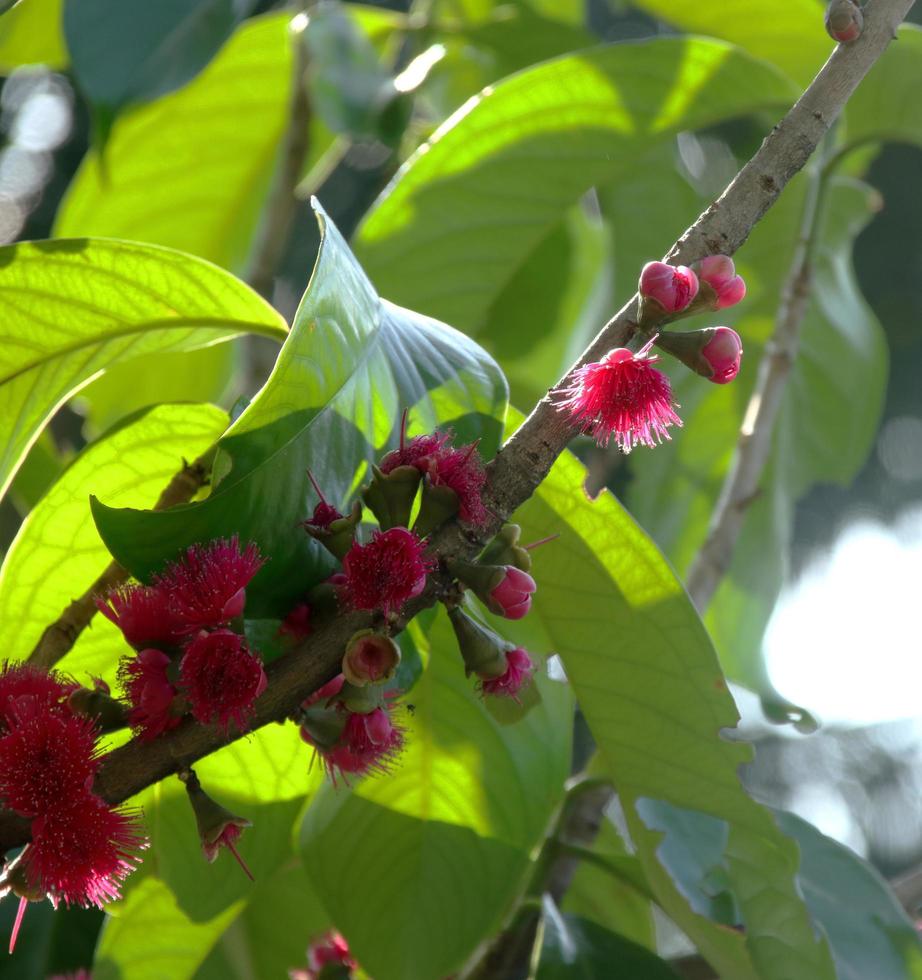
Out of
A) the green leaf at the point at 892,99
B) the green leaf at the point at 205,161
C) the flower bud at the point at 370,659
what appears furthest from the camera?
the green leaf at the point at 205,161

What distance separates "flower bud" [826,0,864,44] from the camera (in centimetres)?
51

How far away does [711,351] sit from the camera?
0.49 m

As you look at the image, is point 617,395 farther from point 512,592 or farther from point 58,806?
point 58,806

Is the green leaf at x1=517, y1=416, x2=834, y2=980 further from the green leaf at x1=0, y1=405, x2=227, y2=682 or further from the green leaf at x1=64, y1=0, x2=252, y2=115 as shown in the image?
the green leaf at x1=64, y1=0, x2=252, y2=115

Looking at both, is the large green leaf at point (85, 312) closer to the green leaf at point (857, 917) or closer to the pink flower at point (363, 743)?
the pink flower at point (363, 743)

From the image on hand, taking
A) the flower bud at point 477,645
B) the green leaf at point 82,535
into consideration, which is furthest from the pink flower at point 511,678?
the green leaf at point 82,535

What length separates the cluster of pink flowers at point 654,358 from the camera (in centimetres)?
47

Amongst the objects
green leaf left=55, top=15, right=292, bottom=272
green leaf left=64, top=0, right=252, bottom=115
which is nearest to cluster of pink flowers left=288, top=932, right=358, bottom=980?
green leaf left=64, top=0, right=252, bottom=115

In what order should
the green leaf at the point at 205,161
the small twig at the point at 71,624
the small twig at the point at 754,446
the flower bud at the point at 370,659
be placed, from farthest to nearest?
the green leaf at the point at 205,161, the small twig at the point at 754,446, the small twig at the point at 71,624, the flower bud at the point at 370,659

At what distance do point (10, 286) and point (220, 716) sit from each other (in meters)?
0.30

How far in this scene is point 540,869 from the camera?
0.87 meters

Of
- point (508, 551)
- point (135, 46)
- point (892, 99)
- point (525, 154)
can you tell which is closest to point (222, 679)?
point (508, 551)

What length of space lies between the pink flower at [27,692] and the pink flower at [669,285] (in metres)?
0.27

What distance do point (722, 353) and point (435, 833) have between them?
1.30 feet
